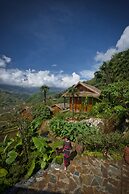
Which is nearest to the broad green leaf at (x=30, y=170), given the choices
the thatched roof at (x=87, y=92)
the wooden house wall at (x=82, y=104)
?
the wooden house wall at (x=82, y=104)

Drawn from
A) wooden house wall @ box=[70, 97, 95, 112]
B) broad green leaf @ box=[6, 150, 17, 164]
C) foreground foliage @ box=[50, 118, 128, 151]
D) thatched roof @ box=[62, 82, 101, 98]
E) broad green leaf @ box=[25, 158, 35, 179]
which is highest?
thatched roof @ box=[62, 82, 101, 98]

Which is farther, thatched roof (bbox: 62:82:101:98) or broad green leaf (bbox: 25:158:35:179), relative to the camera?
thatched roof (bbox: 62:82:101:98)

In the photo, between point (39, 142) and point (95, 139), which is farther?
point (39, 142)

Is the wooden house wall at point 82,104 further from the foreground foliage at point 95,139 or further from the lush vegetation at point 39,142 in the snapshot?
the foreground foliage at point 95,139

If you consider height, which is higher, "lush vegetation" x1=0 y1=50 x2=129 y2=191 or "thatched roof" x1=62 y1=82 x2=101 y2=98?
"thatched roof" x1=62 y1=82 x2=101 y2=98

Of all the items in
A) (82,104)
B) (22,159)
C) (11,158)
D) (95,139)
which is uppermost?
(82,104)

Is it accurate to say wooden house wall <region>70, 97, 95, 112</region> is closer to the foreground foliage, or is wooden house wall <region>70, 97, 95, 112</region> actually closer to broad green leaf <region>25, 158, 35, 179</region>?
the foreground foliage

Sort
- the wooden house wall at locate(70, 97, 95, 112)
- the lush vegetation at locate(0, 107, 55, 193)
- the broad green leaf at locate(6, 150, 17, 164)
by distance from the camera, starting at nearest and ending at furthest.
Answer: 1. the lush vegetation at locate(0, 107, 55, 193)
2. the broad green leaf at locate(6, 150, 17, 164)
3. the wooden house wall at locate(70, 97, 95, 112)

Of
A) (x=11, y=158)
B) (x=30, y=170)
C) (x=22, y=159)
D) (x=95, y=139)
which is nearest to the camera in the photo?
(x=30, y=170)

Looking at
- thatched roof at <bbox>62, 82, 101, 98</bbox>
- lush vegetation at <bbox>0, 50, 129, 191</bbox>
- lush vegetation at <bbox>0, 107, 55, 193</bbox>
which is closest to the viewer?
lush vegetation at <bbox>0, 107, 55, 193</bbox>

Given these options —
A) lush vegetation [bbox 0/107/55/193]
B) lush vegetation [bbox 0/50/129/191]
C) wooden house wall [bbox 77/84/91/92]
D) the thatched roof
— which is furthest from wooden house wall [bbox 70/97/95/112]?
lush vegetation [bbox 0/107/55/193]

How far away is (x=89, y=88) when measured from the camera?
91.4 feet

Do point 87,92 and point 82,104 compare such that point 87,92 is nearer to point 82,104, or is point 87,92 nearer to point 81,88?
point 81,88

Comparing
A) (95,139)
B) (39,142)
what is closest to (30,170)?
(39,142)
